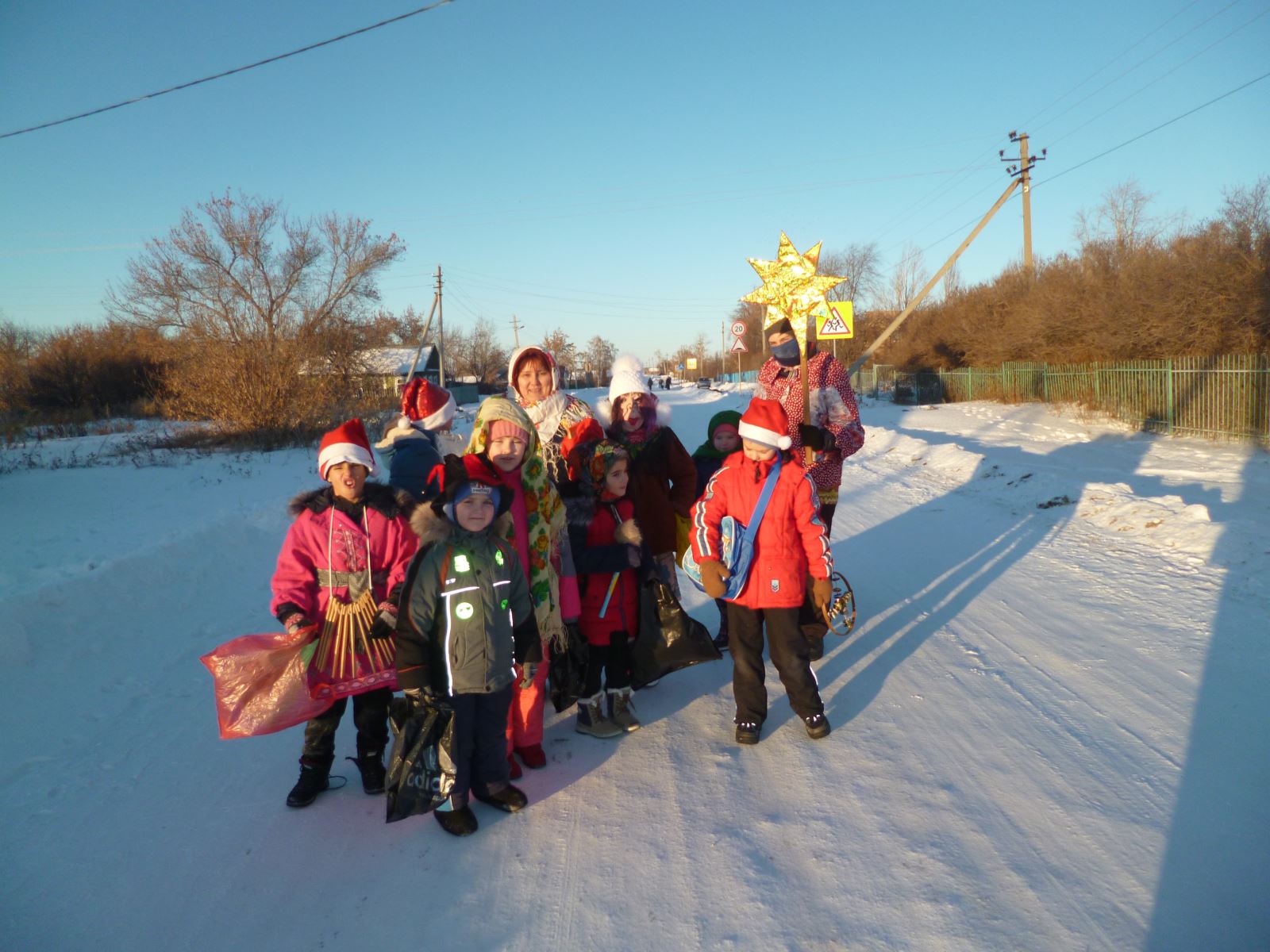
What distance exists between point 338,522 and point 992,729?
3.35m

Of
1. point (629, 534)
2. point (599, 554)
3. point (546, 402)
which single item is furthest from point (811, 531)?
point (546, 402)

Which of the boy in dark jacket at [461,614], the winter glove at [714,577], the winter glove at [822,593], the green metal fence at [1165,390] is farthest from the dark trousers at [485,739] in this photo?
the green metal fence at [1165,390]

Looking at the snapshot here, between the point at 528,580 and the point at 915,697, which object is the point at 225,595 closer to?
the point at 528,580

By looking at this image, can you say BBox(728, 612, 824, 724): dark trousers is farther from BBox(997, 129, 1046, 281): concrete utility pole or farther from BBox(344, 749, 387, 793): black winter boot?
BBox(997, 129, 1046, 281): concrete utility pole

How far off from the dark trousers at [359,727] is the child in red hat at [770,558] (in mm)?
1677

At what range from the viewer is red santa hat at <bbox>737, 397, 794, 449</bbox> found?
3.67 metres

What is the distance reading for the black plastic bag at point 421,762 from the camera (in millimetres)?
3020

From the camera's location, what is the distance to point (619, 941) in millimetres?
2453

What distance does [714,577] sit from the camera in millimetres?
3574

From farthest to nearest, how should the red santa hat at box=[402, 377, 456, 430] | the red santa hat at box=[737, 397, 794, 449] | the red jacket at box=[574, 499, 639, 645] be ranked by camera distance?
the red santa hat at box=[402, 377, 456, 430]
the red jacket at box=[574, 499, 639, 645]
the red santa hat at box=[737, 397, 794, 449]

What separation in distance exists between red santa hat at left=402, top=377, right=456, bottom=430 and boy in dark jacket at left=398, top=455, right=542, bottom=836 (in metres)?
1.70

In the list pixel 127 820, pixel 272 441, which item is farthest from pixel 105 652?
pixel 272 441

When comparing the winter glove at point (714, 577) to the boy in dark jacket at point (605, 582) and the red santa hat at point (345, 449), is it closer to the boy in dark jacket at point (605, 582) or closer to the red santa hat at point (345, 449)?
the boy in dark jacket at point (605, 582)

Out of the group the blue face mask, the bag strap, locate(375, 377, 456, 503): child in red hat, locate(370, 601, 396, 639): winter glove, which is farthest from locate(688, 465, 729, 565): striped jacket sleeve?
the blue face mask
